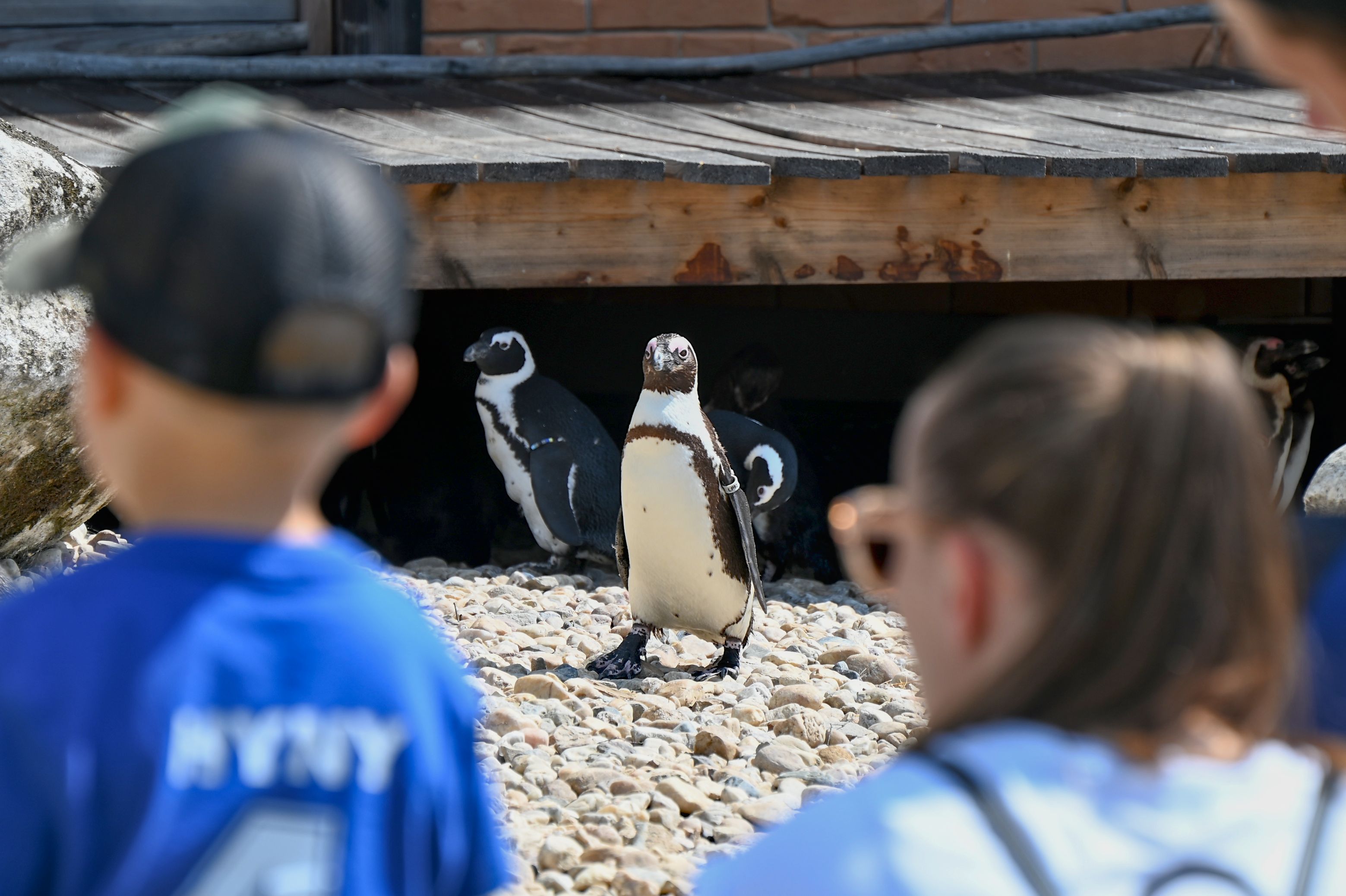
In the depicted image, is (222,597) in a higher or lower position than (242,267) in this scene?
lower

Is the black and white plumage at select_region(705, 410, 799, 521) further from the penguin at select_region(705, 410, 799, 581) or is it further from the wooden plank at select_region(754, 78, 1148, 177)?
the wooden plank at select_region(754, 78, 1148, 177)

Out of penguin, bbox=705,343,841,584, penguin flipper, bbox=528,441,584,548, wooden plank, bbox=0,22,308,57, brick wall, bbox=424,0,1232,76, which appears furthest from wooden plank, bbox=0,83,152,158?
penguin, bbox=705,343,841,584

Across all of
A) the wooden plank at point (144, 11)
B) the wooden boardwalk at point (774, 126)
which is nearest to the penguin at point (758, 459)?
the wooden boardwalk at point (774, 126)

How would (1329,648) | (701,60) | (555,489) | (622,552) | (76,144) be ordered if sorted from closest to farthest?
(1329,648) < (622,552) < (76,144) < (555,489) < (701,60)

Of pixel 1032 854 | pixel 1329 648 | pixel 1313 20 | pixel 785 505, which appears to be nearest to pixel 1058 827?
pixel 1032 854

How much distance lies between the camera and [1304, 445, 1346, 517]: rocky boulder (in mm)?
3324

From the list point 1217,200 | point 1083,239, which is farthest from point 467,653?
point 1217,200

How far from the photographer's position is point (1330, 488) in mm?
3363

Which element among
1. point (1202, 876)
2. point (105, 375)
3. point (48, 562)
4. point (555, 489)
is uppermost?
point (105, 375)

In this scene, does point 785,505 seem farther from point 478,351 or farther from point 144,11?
point 144,11

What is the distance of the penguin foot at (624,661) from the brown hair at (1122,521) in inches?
101

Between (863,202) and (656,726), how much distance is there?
188 cm

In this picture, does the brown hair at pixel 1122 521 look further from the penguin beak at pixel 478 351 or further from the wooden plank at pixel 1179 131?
the penguin beak at pixel 478 351

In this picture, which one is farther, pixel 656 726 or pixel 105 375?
pixel 656 726
